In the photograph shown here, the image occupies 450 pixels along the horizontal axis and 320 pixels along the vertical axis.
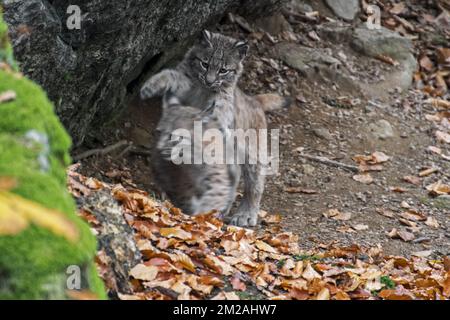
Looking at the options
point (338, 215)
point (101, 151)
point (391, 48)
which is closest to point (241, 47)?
point (101, 151)

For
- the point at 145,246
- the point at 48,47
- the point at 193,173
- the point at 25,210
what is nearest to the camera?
the point at 25,210

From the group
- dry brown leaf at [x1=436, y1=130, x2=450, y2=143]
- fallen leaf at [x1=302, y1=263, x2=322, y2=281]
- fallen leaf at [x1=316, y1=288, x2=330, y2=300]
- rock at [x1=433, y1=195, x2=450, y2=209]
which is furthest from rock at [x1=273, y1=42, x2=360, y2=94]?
fallen leaf at [x1=316, y1=288, x2=330, y2=300]

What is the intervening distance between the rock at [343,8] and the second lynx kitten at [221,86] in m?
4.10

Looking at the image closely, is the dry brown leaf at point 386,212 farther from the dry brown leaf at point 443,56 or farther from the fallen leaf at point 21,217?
the fallen leaf at point 21,217

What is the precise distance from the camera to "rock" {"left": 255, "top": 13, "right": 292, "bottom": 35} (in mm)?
11312

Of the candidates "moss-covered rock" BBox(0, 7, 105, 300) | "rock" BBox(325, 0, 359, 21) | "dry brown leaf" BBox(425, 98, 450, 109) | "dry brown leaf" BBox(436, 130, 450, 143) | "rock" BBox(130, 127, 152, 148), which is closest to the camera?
"moss-covered rock" BBox(0, 7, 105, 300)

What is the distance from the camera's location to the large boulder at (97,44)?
20.0 feet

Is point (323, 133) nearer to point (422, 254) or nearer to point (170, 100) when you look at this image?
point (170, 100)

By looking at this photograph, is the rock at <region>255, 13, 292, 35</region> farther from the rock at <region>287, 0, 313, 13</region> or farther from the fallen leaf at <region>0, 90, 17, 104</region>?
the fallen leaf at <region>0, 90, 17, 104</region>

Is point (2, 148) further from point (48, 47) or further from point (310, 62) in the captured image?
point (310, 62)

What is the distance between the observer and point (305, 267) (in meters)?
5.19

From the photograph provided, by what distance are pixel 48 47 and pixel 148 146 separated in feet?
10.9

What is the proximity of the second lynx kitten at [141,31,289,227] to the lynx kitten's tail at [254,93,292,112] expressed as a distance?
0.58 meters
